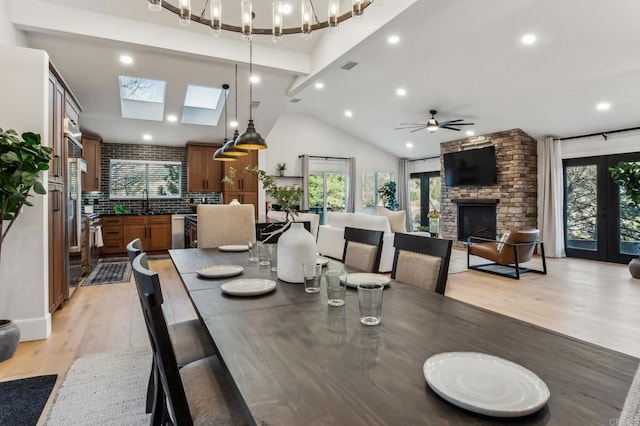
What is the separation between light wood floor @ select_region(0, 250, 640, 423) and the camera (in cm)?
271

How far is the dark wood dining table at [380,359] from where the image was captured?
28.3 inches

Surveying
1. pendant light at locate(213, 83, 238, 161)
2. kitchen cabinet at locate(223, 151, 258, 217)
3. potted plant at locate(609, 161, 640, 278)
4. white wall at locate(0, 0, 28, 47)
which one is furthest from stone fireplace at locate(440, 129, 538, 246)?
white wall at locate(0, 0, 28, 47)

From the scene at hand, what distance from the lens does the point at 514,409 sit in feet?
2.30

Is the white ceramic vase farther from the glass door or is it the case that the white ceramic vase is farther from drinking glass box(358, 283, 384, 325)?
the glass door

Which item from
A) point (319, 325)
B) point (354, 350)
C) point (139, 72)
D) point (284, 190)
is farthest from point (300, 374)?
point (139, 72)

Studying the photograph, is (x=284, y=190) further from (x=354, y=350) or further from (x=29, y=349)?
(x=29, y=349)

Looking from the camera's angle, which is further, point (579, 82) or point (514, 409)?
point (579, 82)

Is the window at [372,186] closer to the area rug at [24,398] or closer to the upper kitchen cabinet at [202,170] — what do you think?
the upper kitchen cabinet at [202,170]

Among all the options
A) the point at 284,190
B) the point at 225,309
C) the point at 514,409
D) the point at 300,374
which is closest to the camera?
the point at 514,409

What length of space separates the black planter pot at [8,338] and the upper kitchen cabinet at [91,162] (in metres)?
4.65

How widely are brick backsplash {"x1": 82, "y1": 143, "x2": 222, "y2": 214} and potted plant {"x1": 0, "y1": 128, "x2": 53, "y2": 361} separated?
199 inches

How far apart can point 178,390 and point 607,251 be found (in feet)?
25.9

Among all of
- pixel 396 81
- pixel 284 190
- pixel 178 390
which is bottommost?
pixel 178 390

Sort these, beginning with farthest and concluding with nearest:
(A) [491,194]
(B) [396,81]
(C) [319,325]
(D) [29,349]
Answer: (A) [491,194], (B) [396,81], (D) [29,349], (C) [319,325]
